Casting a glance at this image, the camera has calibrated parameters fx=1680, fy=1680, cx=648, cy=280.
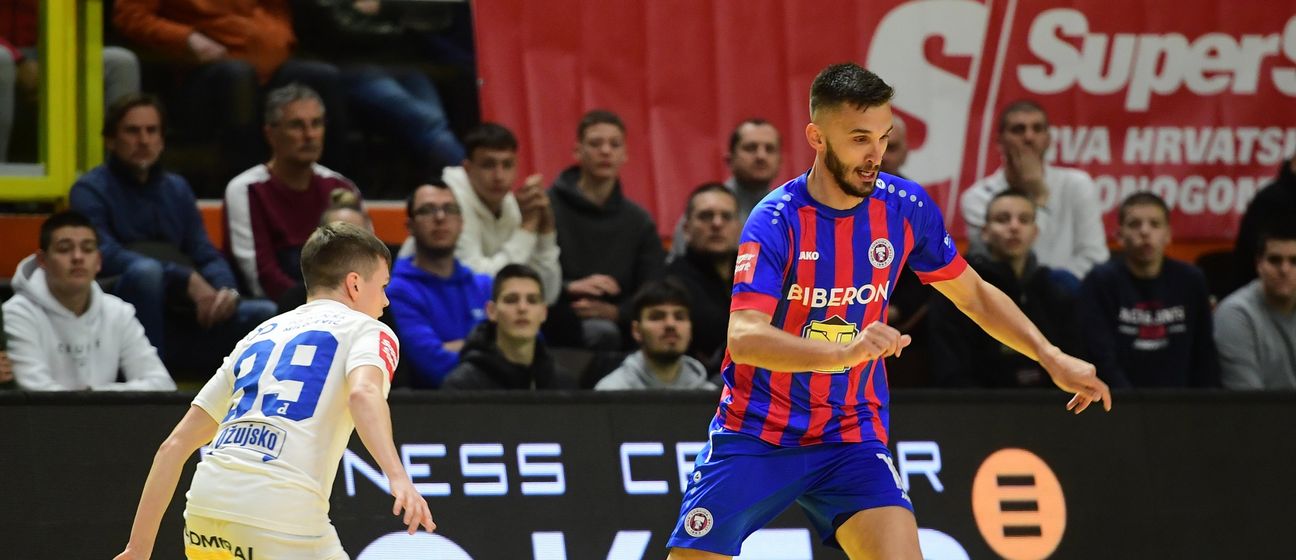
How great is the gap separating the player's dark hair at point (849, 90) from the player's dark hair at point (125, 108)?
16.5 feet

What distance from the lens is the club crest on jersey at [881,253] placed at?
18.1ft

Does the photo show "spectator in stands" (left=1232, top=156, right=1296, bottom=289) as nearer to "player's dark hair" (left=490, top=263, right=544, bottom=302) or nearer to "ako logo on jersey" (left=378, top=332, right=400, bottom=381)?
"player's dark hair" (left=490, top=263, right=544, bottom=302)

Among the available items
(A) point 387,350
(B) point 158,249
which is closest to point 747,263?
(A) point 387,350

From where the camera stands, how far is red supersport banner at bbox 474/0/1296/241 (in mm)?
10469

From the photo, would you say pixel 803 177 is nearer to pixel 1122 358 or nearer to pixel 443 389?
pixel 443 389

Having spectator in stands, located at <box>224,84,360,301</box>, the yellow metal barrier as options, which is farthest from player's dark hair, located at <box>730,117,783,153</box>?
the yellow metal barrier

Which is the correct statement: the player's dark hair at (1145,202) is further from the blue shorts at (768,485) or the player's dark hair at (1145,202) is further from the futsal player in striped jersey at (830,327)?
the blue shorts at (768,485)

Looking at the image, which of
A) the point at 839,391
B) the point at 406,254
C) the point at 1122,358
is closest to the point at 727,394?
the point at 839,391

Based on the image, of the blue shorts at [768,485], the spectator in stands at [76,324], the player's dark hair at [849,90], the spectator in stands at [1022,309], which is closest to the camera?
the player's dark hair at [849,90]

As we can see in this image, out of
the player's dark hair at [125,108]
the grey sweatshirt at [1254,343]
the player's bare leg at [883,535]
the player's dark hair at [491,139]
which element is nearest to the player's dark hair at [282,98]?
the player's dark hair at [125,108]

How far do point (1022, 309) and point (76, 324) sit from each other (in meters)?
4.91

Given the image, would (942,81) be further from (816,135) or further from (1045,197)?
(816,135)

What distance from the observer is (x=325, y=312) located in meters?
5.21

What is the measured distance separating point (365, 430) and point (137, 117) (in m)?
4.89
